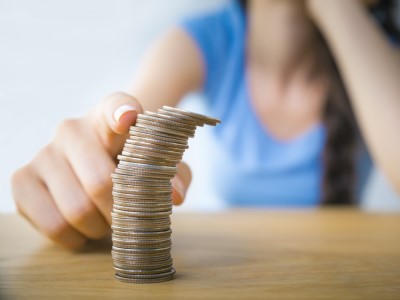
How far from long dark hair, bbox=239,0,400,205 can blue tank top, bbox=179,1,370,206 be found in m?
0.04

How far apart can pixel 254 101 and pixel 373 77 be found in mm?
657

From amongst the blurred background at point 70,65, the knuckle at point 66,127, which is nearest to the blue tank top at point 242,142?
the blurred background at point 70,65

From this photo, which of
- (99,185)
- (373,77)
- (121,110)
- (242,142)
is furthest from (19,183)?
(242,142)

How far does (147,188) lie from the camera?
53cm

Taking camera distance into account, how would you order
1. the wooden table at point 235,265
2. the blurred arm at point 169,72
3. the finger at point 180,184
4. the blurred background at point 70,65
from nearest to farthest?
1. the wooden table at point 235,265
2. the finger at point 180,184
3. the blurred background at point 70,65
4. the blurred arm at point 169,72

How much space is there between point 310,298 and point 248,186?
150cm

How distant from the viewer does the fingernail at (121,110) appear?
551 millimetres

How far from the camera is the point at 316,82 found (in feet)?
6.48

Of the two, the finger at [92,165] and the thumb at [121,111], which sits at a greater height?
the thumb at [121,111]

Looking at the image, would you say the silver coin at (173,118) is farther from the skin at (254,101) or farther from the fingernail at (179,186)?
the fingernail at (179,186)

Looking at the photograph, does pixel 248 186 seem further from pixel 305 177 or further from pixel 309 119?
pixel 309 119

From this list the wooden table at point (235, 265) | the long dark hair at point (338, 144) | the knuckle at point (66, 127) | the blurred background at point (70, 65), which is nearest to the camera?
the wooden table at point (235, 265)

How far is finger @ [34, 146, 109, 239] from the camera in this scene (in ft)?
2.33

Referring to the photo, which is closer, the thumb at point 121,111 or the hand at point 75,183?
the thumb at point 121,111
